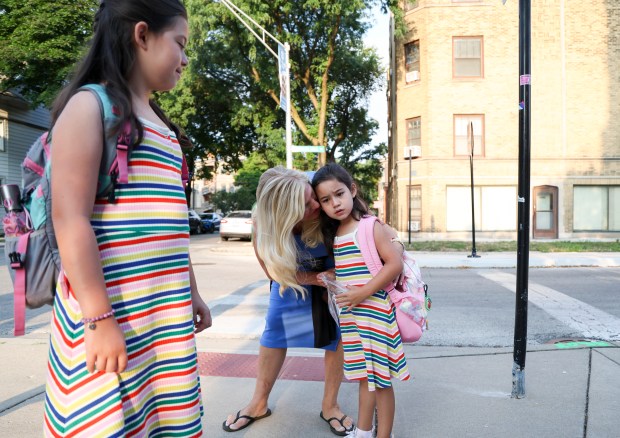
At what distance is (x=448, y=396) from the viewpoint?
13.1 feet

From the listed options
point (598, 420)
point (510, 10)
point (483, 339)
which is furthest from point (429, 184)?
point (598, 420)

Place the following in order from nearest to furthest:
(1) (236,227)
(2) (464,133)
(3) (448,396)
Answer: (3) (448,396) < (2) (464,133) < (1) (236,227)

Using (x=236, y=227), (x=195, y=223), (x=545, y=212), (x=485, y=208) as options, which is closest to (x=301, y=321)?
(x=236, y=227)

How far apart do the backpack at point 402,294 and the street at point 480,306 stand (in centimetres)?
294

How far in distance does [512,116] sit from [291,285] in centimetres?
2371

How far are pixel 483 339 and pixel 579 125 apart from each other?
21686 mm

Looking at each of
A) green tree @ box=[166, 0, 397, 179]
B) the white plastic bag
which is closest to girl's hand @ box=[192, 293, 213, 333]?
the white plastic bag

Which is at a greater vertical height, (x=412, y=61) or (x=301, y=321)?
(x=412, y=61)

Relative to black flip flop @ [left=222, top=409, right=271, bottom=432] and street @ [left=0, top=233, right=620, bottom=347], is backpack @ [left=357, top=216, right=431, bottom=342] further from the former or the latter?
street @ [left=0, top=233, right=620, bottom=347]

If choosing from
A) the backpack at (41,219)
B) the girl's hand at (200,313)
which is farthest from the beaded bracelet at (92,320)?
the girl's hand at (200,313)

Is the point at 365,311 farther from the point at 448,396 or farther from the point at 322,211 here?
the point at 448,396

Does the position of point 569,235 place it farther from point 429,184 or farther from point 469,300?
point 469,300

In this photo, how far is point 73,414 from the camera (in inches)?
60.3

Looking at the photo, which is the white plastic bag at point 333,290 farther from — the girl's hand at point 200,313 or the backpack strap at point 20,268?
the backpack strap at point 20,268
